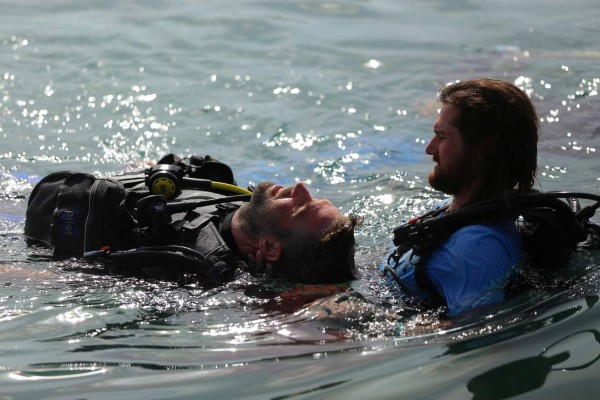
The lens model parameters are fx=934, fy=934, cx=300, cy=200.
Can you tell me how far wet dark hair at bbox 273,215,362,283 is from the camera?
4.26 metres

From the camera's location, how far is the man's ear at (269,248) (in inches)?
170

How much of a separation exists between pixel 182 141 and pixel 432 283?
3818 mm

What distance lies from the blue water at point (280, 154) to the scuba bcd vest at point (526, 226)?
0.16 meters

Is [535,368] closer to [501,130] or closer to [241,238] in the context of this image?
[501,130]

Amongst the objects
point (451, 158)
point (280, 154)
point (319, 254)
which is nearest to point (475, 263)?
point (451, 158)

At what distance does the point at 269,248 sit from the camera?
171 inches

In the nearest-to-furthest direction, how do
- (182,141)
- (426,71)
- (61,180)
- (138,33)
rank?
(61,180) → (182,141) → (426,71) → (138,33)

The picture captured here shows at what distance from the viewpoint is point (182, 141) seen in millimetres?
7352

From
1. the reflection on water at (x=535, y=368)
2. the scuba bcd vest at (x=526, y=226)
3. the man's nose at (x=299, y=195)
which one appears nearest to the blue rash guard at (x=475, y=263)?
the scuba bcd vest at (x=526, y=226)

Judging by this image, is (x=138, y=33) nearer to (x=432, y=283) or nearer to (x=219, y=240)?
(x=219, y=240)

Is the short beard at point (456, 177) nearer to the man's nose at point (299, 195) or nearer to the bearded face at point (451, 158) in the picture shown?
the bearded face at point (451, 158)

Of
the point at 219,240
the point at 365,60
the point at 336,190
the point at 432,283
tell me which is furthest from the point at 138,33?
the point at 432,283

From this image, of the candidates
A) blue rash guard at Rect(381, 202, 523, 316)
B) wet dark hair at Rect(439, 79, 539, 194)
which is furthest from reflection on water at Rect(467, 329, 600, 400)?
wet dark hair at Rect(439, 79, 539, 194)

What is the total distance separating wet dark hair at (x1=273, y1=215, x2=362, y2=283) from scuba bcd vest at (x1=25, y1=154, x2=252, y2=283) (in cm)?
25
